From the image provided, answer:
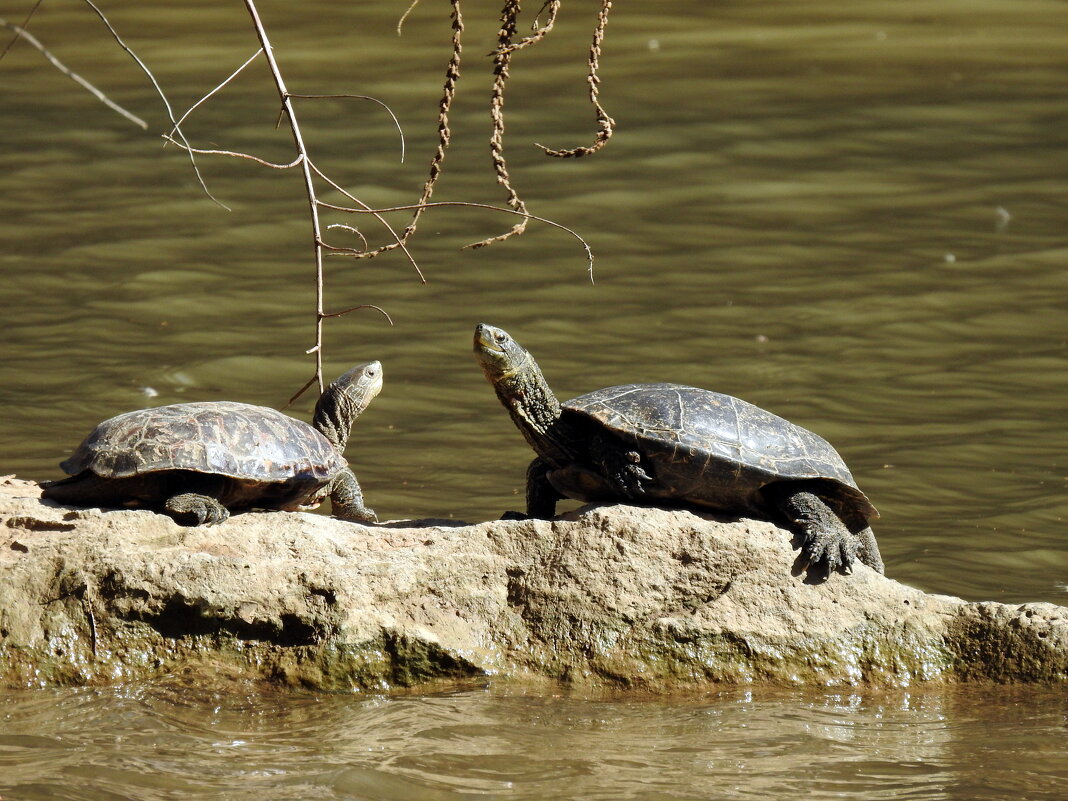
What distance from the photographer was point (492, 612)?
14.5 feet

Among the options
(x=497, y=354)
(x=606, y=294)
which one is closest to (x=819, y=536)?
(x=497, y=354)

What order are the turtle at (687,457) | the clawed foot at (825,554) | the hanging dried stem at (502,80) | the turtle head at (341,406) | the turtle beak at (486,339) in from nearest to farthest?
the hanging dried stem at (502,80) → the clawed foot at (825,554) → the turtle at (687,457) → the turtle beak at (486,339) → the turtle head at (341,406)

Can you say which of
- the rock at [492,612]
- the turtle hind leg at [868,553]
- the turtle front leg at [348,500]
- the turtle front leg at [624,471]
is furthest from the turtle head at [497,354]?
the turtle hind leg at [868,553]

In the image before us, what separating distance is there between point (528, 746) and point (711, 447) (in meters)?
1.18

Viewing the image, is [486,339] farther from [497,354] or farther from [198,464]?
[198,464]

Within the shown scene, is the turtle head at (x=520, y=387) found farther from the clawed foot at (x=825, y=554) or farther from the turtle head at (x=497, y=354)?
the clawed foot at (x=825, y=554)

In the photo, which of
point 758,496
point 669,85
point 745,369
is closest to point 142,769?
point 758,496

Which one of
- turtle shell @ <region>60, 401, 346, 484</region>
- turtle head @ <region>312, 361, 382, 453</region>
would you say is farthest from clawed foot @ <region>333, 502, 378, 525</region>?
turtle shell @ <region>60, 401, 346, 484</region>

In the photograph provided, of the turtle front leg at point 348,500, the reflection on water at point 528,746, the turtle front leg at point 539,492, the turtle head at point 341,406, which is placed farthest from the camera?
the turtle head at point 341,406

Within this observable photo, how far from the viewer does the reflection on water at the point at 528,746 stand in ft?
12.1

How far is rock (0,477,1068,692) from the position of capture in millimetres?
4312

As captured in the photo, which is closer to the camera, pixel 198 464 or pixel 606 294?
pixel 198 464

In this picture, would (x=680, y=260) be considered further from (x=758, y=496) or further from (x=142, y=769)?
(x=142, y=769)

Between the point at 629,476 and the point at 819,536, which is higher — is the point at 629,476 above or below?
above
